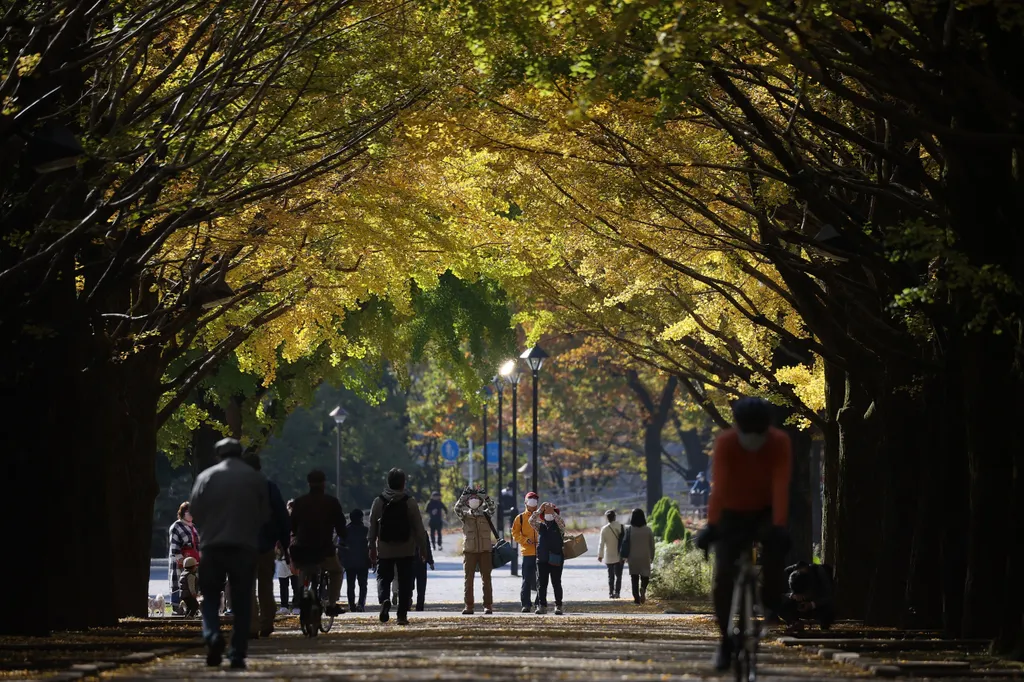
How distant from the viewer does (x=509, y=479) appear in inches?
3228

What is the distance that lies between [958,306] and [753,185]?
4.64 meters

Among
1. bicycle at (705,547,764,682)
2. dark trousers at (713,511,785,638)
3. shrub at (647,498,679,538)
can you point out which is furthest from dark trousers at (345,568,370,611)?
bicycle at (705,547,764,682)

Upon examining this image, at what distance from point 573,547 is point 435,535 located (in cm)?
3510

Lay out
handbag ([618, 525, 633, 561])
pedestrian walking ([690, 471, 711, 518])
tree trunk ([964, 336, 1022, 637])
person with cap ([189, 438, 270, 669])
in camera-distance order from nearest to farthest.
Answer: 1. person with cap ([189, 438, 270, 669])
2. tree trunk ([964, 336, 1022, 637])
3. handbag ([618, 525, 633, 561])
4. pedestrian walking ([690, 471, 711, 518])

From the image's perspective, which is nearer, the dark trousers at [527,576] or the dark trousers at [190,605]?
the dark trousers at [190,605]

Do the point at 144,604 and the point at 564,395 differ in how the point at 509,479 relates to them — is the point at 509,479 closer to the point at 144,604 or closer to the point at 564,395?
the point at 564,395

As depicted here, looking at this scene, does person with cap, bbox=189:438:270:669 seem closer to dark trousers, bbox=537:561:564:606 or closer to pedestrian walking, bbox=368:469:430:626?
pedestrian walking, bbox=368:469:430:626

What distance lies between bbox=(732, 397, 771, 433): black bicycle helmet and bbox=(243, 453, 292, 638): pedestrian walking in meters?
5.48

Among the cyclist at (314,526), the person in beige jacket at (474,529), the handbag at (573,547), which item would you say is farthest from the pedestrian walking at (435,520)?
the cyclist at (314,526)

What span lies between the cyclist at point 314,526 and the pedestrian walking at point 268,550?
46 cm

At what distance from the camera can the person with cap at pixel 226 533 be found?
12961 mm

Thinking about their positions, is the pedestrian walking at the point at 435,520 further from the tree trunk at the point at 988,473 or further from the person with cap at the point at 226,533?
the person with cap at the point at 226,533

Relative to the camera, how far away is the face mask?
413 inches

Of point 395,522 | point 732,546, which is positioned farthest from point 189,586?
point 732,546
